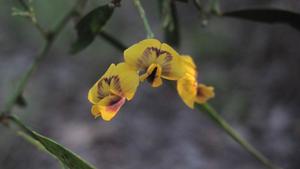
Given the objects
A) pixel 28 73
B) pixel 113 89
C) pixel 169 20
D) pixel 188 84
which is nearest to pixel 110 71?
pixel 113 89

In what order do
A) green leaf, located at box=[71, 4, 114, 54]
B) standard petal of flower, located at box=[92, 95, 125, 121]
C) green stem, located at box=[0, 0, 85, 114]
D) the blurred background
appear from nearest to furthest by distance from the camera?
standard petal of flower, located at box=[92, 95, 125, 121], green leaf, located at box=[71, 4, 114, 54], green stem, located at box=[0, 0, 85, 114], the blurred background

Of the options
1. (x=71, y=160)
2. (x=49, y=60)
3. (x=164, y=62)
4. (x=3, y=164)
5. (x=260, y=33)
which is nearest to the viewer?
(x=71, y=160)

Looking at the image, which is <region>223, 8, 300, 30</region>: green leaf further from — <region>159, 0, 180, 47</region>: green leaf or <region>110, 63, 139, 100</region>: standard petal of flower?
<region>110, 63, 139, 100</region>: standard petal of flower

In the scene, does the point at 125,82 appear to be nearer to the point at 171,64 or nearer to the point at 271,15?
the point at 171,64

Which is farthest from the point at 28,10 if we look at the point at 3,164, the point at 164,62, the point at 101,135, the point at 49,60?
the point at 49,60

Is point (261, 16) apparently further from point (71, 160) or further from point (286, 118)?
point (286, 118)

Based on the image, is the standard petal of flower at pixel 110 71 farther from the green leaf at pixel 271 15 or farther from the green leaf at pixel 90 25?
the green leaf at pixel 271 15

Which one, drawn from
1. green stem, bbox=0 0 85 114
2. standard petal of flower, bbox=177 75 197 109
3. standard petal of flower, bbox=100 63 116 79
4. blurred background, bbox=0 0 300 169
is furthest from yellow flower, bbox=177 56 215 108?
blurred background, bbox=0 0 300 169
